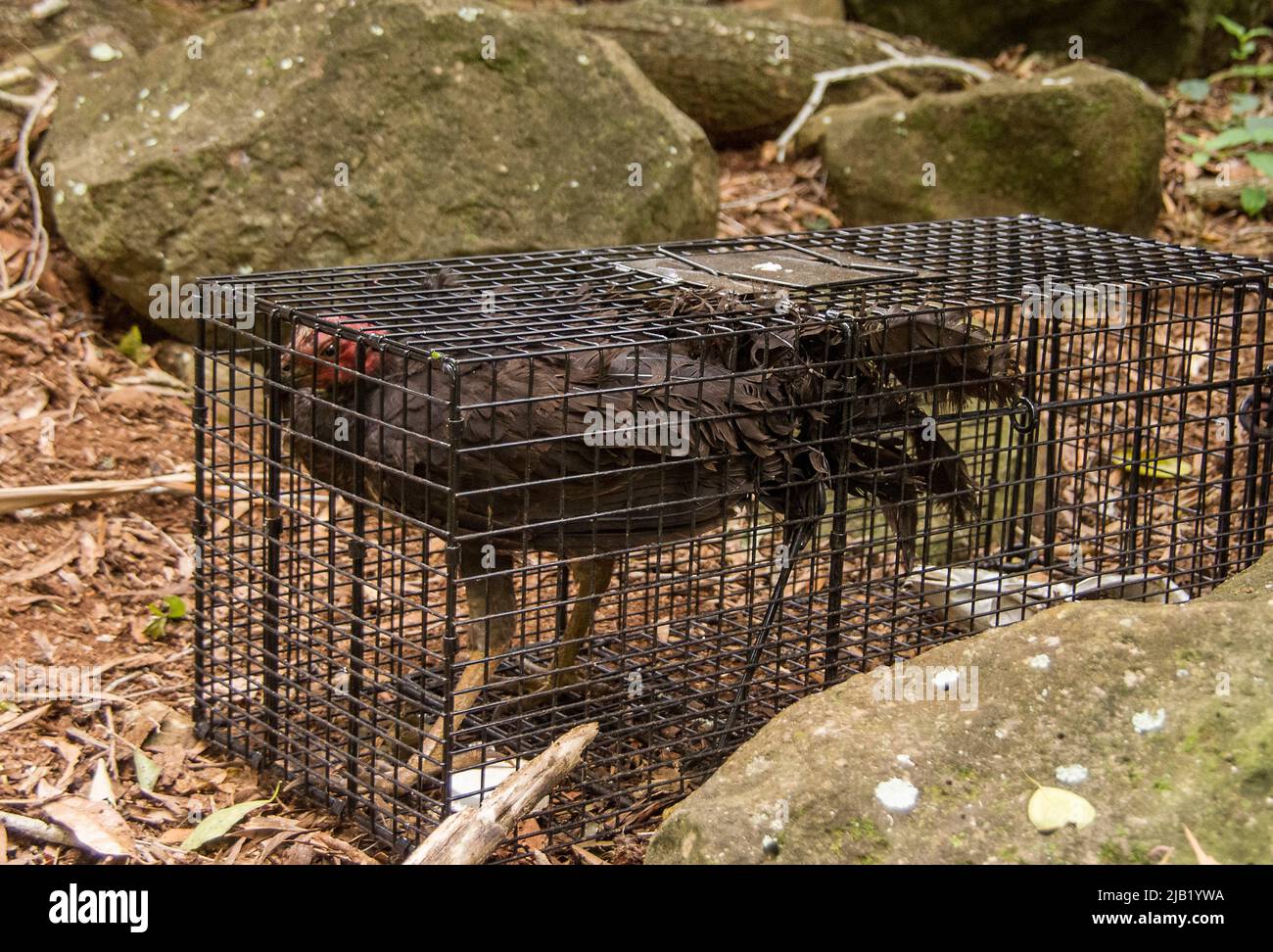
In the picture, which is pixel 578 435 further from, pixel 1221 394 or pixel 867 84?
pixel 867 84

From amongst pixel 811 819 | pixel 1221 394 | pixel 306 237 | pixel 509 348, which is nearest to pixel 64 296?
pixel 306 237

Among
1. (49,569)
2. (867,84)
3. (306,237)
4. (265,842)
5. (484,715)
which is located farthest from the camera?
(867,84)

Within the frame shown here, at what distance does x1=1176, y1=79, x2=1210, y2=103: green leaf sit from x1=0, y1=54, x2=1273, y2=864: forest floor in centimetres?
563

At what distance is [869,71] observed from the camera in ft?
25.3

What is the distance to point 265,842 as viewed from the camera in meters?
3.24

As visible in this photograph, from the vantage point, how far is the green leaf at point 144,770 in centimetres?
346

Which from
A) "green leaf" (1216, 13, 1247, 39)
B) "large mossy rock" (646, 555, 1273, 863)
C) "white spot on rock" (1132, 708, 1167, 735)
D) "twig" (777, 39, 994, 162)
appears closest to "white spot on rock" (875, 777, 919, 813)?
"large mossy rock" (646, 555, 1273, 863)

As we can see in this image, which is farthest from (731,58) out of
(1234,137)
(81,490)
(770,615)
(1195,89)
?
(770,615)

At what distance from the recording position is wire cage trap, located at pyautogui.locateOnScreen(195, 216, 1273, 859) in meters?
3.04

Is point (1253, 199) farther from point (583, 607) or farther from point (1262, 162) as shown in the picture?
point (583, 607)

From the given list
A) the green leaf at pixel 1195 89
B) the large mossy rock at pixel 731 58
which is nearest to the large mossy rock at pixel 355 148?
the large mossy rock at pixel 731 58

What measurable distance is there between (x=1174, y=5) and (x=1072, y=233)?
4.54 m

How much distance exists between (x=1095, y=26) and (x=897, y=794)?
6991 mm

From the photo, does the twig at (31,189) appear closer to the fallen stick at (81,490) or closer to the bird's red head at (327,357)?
the fallen stick at (81,490)
